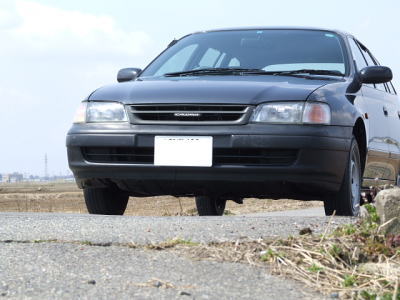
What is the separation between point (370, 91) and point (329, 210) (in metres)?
1.51

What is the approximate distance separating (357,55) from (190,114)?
91.6 inches

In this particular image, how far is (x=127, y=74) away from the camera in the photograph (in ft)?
24.1

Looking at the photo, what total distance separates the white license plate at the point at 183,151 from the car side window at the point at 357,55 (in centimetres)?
208

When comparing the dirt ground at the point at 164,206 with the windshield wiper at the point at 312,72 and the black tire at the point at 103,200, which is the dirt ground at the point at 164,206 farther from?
the windshield wiper at the point at 312,72

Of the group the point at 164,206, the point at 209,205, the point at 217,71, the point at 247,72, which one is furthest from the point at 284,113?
the point at 164,206

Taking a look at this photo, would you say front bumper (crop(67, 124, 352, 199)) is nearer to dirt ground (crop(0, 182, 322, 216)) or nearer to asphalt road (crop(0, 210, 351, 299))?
asphalt road (crop(0, 210, 351, 299))

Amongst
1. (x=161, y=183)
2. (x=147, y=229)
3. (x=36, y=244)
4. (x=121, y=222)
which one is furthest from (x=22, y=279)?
(x=161, y=183)

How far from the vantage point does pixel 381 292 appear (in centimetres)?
358

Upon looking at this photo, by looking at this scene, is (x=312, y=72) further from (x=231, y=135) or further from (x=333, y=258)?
(x=333, y=258)

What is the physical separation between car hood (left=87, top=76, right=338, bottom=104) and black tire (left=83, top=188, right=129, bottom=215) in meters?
0.79

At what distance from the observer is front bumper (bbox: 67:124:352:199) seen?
5.82 m

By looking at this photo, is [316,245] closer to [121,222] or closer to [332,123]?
[121,222]

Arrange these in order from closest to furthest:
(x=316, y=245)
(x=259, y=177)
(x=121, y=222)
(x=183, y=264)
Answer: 1. (x=183, y=264)
2. (x=316, y=245)
3. (x=121, y=222)
4. (x=259, y=177)

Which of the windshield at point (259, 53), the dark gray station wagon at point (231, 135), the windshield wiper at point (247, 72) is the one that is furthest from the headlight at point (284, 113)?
the windshield at point (259, 53)
